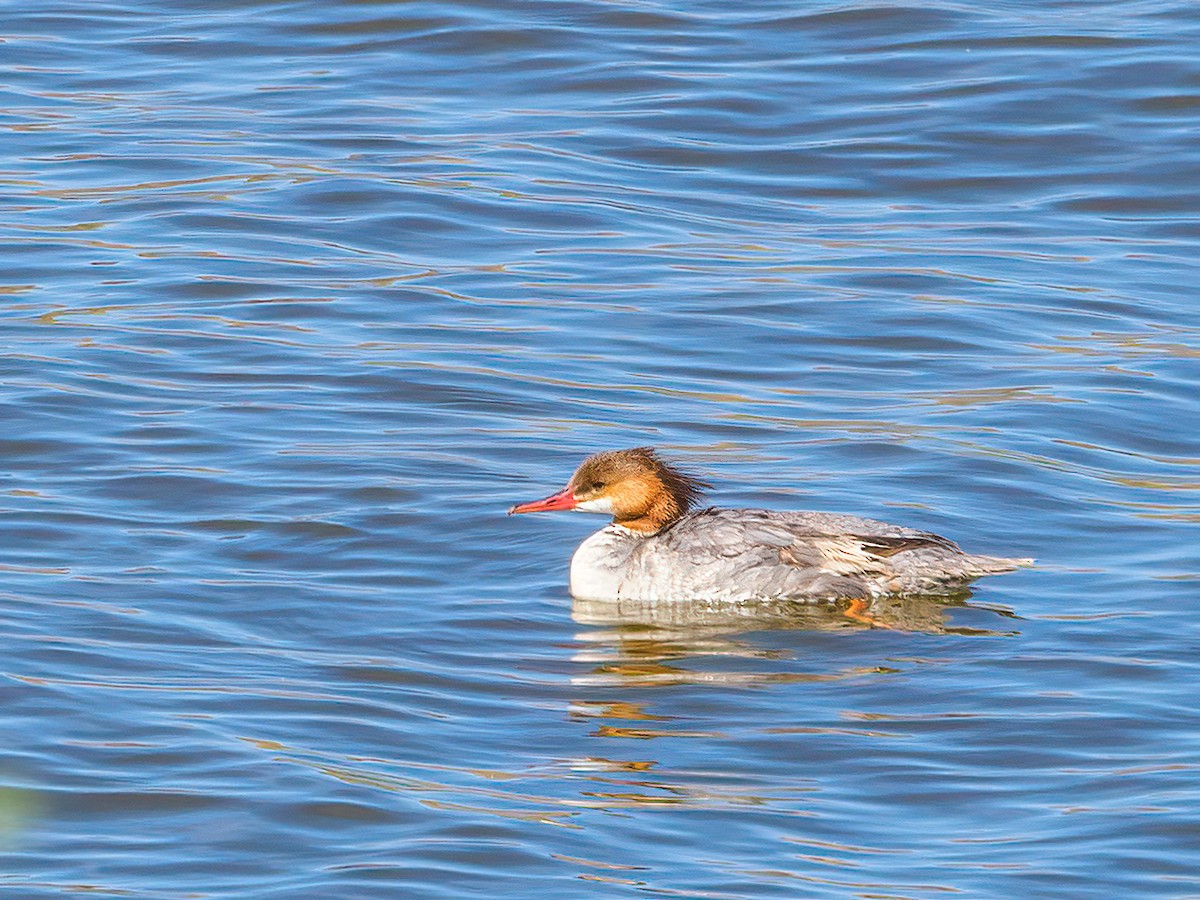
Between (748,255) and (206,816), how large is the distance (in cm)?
742

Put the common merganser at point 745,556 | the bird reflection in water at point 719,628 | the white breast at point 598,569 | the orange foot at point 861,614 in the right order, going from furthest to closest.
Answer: the white breast at point 598,569 → the common merganser at point 745,556 → the orange foot at point 861,614 → the bird reflection in water at point 719,628

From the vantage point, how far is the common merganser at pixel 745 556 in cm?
927

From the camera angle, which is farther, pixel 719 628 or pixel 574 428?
pixel 574 428

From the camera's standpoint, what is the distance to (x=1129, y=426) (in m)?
11.2

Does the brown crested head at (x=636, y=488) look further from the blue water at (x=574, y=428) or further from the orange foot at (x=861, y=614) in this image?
the orange foot at (x=861, y=614)

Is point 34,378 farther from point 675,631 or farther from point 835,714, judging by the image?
point 835,714

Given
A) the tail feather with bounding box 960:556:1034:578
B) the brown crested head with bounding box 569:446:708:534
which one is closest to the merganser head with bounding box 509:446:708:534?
the brown crested head with bounding box 569:446:708:534

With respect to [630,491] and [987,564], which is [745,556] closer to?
[630,491]

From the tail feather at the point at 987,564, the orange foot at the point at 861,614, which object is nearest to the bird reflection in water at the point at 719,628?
the orange foot at the point at 861,614

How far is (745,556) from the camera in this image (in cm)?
945

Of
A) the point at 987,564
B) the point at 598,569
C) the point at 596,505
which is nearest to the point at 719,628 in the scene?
the point at 598,569

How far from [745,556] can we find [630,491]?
2.20 ft

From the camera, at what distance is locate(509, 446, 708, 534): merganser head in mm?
9758

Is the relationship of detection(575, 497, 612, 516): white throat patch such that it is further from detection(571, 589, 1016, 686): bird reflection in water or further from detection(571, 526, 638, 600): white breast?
detection(571, 589, 1016, 686): bird reflection in water
